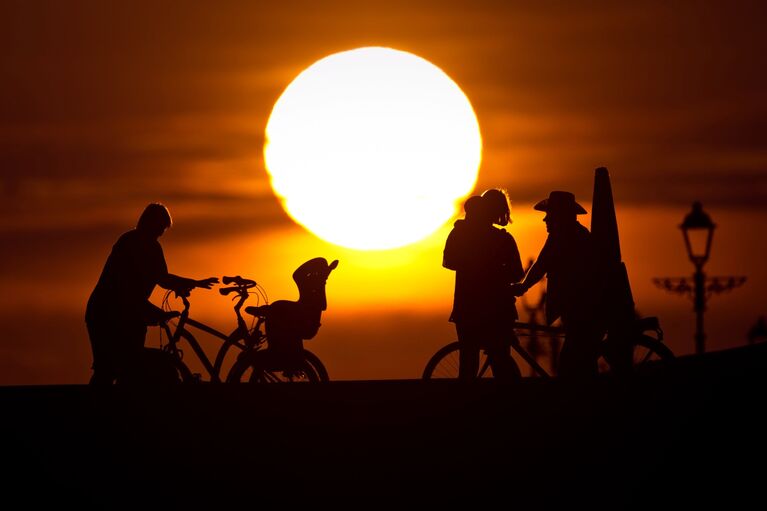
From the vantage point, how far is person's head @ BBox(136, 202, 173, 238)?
17.0 meters

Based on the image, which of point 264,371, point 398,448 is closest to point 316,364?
point 264,371

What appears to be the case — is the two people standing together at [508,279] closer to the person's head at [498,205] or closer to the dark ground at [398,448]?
the person's head at [498,205]

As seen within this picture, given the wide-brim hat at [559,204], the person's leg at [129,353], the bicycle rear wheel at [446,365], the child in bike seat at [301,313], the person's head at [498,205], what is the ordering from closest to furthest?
the person's head at [498,205]
the wide-brim hat at [559,204]
the person's leg at [129,353]
the bicycle rear wheel at [446,365]
the child in bike seat at [301,313]

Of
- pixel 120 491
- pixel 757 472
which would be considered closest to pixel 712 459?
pixel 757 472

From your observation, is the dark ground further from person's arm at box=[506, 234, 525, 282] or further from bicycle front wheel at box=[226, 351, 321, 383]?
bicycle front wheel at box=[226, 351, 321, 383]

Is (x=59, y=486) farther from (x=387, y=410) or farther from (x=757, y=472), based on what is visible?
(x=757, y=472)

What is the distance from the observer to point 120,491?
13.6m

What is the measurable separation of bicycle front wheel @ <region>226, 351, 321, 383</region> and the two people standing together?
197 cm

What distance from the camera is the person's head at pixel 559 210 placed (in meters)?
16.8

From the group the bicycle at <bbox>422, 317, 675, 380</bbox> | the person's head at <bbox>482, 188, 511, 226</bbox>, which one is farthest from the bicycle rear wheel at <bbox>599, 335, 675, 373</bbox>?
the person's head at <bbox>482, 188, 511, 226</bbox>

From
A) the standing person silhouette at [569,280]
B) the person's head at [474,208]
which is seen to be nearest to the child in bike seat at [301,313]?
the person's head at [474,208]

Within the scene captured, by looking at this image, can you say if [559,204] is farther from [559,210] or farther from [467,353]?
[467,353]

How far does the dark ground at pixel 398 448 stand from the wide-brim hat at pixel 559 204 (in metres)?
1.79

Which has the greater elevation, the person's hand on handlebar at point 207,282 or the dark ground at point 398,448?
the person's hand on handlebar at point 207,282
